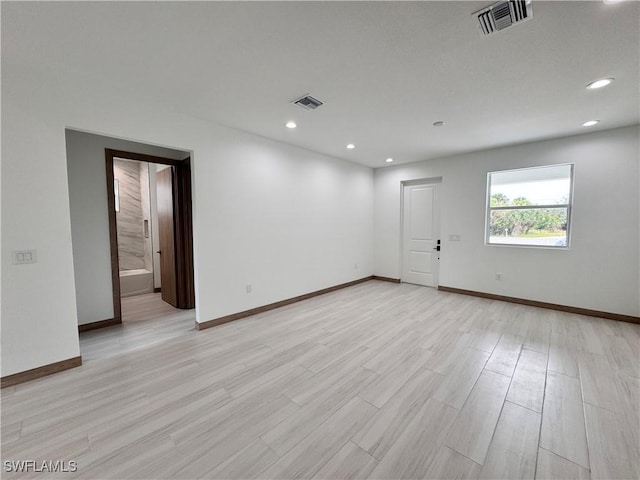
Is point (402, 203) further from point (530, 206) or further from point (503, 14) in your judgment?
point (503, 14)

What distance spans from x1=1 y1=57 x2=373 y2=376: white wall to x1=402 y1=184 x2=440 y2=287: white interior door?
2.81 ft

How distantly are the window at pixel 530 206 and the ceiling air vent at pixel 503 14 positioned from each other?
3.41 metres

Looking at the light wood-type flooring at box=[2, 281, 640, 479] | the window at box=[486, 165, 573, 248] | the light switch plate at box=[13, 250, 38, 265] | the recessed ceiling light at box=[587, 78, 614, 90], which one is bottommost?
the light wood-type flooring at box=[2, 281, 640, 479]

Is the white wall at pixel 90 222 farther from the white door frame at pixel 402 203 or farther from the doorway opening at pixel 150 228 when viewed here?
the white door frame at pixel 402 203

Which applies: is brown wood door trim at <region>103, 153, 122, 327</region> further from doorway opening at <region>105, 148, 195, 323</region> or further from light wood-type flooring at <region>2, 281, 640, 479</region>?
light wood-type flooring at <region>2, 281, 640, 479</region>

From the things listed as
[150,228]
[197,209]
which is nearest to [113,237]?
[197,209]

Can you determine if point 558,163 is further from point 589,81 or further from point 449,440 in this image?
point 449,440

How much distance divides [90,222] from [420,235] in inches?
221

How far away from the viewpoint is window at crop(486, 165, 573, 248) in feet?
13.3

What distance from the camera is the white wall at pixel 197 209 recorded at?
7.28ft

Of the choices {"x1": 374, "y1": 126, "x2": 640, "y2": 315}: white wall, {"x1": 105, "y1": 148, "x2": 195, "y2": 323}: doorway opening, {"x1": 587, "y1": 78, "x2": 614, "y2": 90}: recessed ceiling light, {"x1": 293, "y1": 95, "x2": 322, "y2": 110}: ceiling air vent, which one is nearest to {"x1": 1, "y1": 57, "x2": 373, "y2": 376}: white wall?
{"x1": 105, "y1": 148, "x2": 195, "y2": 323}: doorway opening

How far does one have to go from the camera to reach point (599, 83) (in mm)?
2406

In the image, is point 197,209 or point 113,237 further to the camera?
point 113,237

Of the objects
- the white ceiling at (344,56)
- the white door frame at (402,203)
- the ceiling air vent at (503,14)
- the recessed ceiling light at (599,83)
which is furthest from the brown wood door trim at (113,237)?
the recessed ceiling light at (599,83)
